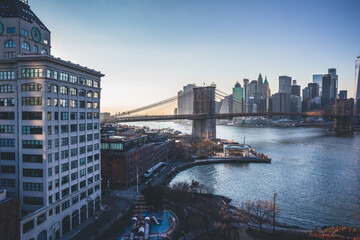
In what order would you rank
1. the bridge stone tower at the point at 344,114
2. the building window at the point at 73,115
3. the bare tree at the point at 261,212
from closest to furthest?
1. the building window at the point at 73,115
2. the bare tree at the point at 261,212
3. the bridge stone tower at the point at 344,114

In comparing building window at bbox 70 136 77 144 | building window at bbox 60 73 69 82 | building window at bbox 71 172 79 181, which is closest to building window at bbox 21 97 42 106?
building window at bbox 60 73 69 82

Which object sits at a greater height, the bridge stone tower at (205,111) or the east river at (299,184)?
the bridge stone tower at (205,111)

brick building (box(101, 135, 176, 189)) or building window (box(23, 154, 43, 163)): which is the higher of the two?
building window (box(23, 154, 43, 163))

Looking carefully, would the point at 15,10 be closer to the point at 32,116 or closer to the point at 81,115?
the point at 32,116

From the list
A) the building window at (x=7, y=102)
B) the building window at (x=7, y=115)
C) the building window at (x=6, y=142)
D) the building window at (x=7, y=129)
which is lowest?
the building window at (x=6, y=142)

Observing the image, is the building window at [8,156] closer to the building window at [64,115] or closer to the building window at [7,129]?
the building window at [7,129]

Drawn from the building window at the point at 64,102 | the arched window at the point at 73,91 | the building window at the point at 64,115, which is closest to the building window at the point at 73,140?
the building window at the point at 64,115

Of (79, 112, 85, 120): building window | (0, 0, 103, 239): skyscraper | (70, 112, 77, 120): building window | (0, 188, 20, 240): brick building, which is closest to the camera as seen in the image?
(0, 188, 20, 240): brick building

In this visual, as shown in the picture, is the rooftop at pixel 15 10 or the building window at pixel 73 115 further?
the rooftop at pixel 15 10

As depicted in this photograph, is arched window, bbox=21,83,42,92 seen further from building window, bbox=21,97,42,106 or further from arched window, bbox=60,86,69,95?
arched window, bbox=60,86,69,95
